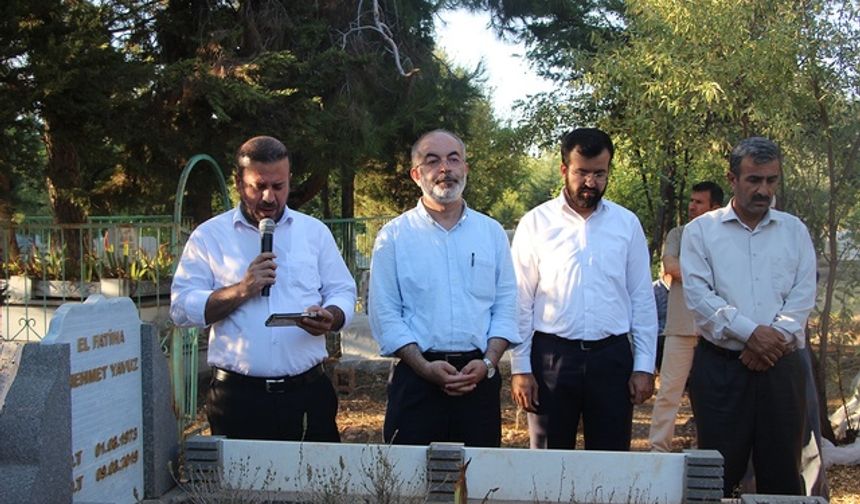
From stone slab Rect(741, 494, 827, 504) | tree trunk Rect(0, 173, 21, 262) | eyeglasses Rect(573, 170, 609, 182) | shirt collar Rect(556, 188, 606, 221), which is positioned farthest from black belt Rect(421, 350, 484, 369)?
tree trunk Rect(0, 173, 21, 262)

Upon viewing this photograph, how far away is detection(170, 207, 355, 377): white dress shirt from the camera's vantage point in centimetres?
326

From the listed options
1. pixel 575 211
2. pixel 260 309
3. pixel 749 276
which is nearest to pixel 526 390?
pixel 575 211

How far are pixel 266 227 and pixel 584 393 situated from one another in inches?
60.2

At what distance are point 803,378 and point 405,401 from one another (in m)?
1.69

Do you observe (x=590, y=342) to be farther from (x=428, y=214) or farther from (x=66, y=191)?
(x=66, y=191)

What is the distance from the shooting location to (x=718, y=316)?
11.6 feet

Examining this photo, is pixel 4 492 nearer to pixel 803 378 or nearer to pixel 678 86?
pixel 803 378

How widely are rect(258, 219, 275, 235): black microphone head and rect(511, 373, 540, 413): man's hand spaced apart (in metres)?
1.23

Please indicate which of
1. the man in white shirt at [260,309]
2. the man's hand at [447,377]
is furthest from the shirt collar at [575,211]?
the man in white shirt at [260,309]

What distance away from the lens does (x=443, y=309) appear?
11.3ft

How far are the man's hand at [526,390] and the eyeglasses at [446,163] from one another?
0.94 meters

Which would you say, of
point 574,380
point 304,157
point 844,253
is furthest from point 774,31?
point 304,157

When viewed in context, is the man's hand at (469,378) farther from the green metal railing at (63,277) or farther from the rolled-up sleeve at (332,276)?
the green metal railing at (63,277)

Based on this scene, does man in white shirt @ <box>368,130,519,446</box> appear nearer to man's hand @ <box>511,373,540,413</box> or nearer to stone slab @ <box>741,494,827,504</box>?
man's hand @ <box>511,373,540,413</box>
